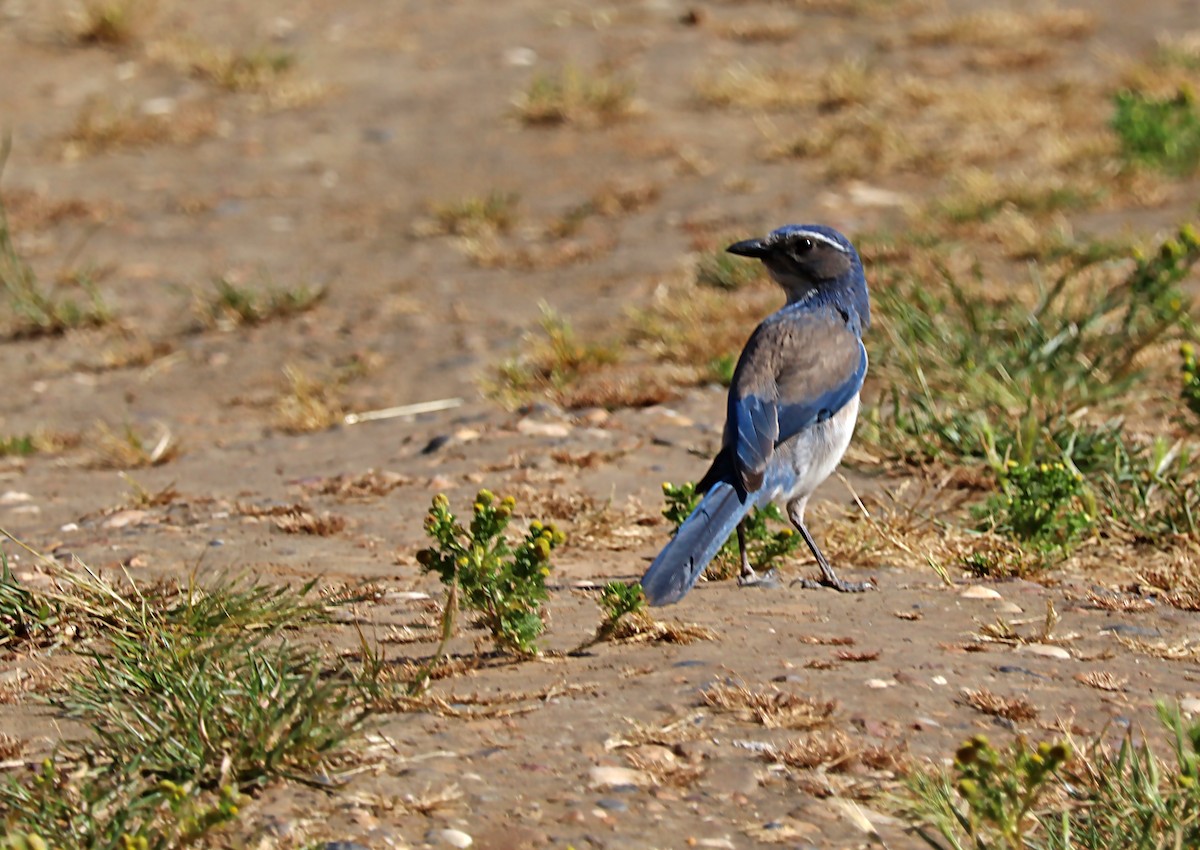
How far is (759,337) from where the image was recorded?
574 cm

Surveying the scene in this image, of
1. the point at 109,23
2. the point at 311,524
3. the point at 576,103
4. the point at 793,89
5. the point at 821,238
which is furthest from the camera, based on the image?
the point at 109,23

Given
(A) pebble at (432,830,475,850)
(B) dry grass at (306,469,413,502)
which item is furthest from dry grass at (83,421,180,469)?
(A) pebble at (432,830,475,850)

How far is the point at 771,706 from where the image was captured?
163 inches

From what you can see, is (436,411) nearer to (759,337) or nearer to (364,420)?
(364,420)

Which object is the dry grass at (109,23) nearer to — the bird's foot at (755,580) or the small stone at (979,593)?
the bird's foot at (755,580)

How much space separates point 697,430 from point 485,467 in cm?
97

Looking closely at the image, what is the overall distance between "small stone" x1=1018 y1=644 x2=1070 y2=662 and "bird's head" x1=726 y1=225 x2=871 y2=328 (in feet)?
5.78

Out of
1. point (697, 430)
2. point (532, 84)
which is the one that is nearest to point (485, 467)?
point (697, 430)

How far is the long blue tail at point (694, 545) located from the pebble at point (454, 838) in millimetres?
1166

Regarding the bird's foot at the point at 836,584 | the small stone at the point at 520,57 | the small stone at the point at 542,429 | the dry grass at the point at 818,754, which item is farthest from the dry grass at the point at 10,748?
the small stone at the point at 520,57

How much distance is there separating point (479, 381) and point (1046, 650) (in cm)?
384

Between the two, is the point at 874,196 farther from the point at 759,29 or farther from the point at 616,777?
the point at 616,777

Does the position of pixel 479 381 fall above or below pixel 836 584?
below

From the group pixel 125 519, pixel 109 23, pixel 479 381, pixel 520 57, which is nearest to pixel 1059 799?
pixel 125 519
